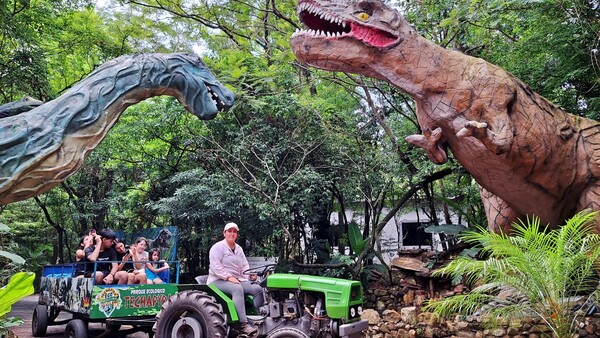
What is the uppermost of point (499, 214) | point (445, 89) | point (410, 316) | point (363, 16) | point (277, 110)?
point (277, 110)

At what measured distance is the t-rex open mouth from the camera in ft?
14.9

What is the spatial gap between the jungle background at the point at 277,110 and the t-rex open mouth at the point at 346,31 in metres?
1.99

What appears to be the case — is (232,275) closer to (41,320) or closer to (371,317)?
(371,317)

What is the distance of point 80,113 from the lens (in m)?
3.12

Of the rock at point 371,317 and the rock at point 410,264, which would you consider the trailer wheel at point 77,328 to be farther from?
the rock at point 410,264

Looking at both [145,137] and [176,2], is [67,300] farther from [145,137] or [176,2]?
[145,137]

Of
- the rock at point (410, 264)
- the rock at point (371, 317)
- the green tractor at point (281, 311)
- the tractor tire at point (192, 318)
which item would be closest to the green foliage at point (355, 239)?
the rock at point (410, 264)

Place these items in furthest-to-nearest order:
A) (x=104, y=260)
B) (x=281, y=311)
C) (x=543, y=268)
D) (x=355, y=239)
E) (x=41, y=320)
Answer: (x=355, y=239), (x=41, y=320), (x=104, y=260), (x=281, y=311), (x=543, y=268)

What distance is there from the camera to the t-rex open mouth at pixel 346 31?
4.54 meters

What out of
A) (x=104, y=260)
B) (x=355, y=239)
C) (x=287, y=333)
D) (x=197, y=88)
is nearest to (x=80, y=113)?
(x=197, y=88)

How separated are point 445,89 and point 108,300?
14.8 feet

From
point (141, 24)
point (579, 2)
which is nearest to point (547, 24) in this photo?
point (579, 2)

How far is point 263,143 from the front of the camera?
990 cm

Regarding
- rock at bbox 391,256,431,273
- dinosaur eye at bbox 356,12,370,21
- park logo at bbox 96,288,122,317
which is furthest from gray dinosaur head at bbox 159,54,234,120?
rock at bbox 391,256,431,273
